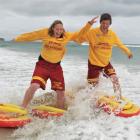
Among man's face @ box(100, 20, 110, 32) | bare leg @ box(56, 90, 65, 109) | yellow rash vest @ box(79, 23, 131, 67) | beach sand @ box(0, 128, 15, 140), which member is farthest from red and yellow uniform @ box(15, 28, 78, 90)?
beach sand @ box(0, 128, 15, 140)

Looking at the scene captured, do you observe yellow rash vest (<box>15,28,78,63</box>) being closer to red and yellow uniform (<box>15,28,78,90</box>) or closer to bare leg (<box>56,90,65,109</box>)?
red and yellow uniform (<box>15,28,78,90</box>)

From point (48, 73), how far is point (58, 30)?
0.85m

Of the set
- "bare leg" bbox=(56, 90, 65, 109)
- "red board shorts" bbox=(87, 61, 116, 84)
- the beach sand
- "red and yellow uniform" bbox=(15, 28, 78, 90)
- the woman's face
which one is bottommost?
the beach sand

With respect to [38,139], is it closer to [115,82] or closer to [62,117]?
[62,117]

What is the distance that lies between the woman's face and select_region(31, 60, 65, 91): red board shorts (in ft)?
1.86

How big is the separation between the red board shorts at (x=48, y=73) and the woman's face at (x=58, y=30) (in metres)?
0.57

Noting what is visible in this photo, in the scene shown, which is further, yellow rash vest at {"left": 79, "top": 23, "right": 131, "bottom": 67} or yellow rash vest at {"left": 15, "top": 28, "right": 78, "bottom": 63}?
yellow rash vest at {"left": 79, "top": 23, "right": 131, "bottom": 67}

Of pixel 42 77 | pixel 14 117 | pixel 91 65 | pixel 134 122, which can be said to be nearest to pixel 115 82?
pixel 91 65

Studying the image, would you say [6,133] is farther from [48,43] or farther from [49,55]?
[48,43]

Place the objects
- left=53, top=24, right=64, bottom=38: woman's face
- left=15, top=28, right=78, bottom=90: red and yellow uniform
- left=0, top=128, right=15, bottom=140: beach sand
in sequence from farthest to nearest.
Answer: left=15, top=28, right=78, bottom=90: red and yellow uniform → left=53, top=24, right=64, bottom=38: woman's face → left=0, top=128, right=15, bottom=140: beach sand

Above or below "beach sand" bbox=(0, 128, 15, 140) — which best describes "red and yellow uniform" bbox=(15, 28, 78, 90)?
above

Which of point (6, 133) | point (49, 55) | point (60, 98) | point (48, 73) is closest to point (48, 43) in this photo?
point (49, 55)

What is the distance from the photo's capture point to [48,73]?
786 cm

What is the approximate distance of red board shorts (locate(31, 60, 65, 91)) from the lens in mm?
7768
